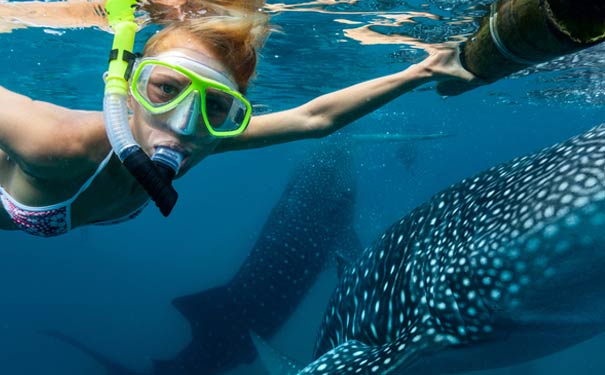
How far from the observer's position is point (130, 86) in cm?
Answer: 299

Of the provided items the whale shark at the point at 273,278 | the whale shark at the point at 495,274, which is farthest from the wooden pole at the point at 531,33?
the whale shark at the point at 273,278

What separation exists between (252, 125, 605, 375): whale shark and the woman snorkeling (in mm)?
840

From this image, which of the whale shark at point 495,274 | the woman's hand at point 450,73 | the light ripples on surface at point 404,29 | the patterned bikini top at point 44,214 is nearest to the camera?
the whale shark at point 495,274

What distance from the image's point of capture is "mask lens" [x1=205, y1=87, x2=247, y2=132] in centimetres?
318

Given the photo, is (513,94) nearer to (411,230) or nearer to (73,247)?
(411,230)

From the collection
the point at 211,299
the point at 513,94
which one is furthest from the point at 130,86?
the point at 513,94

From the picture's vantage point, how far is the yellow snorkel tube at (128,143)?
241 centimetres

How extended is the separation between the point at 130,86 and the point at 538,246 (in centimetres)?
259

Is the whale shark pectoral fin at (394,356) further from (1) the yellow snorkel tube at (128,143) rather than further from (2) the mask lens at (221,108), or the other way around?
(2) the mask lens at (221,108)

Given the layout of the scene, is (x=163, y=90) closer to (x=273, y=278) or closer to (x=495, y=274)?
(x=495, y=274)

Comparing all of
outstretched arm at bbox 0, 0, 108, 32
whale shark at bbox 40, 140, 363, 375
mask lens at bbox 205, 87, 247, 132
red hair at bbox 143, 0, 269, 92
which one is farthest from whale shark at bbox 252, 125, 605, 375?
outstretched arm at bbox 0, 0, 108, 32

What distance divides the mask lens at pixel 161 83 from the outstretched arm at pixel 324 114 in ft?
4.15

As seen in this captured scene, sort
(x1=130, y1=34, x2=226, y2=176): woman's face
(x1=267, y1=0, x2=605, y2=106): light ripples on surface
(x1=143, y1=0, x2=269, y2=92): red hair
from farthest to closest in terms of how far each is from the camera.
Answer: (x1=267, y1=0, x2=605, y2=106): light ripples on surface < (x1=143, y1=0, x2=269, y2=92): red hair < (x1=130, y1=34, x2=226, y2=176): woman's face

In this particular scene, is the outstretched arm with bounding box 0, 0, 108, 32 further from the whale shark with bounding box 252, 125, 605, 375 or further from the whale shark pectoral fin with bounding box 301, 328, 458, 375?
the whale shark pectoral fin with bounding box 301, 328, 458, 375
